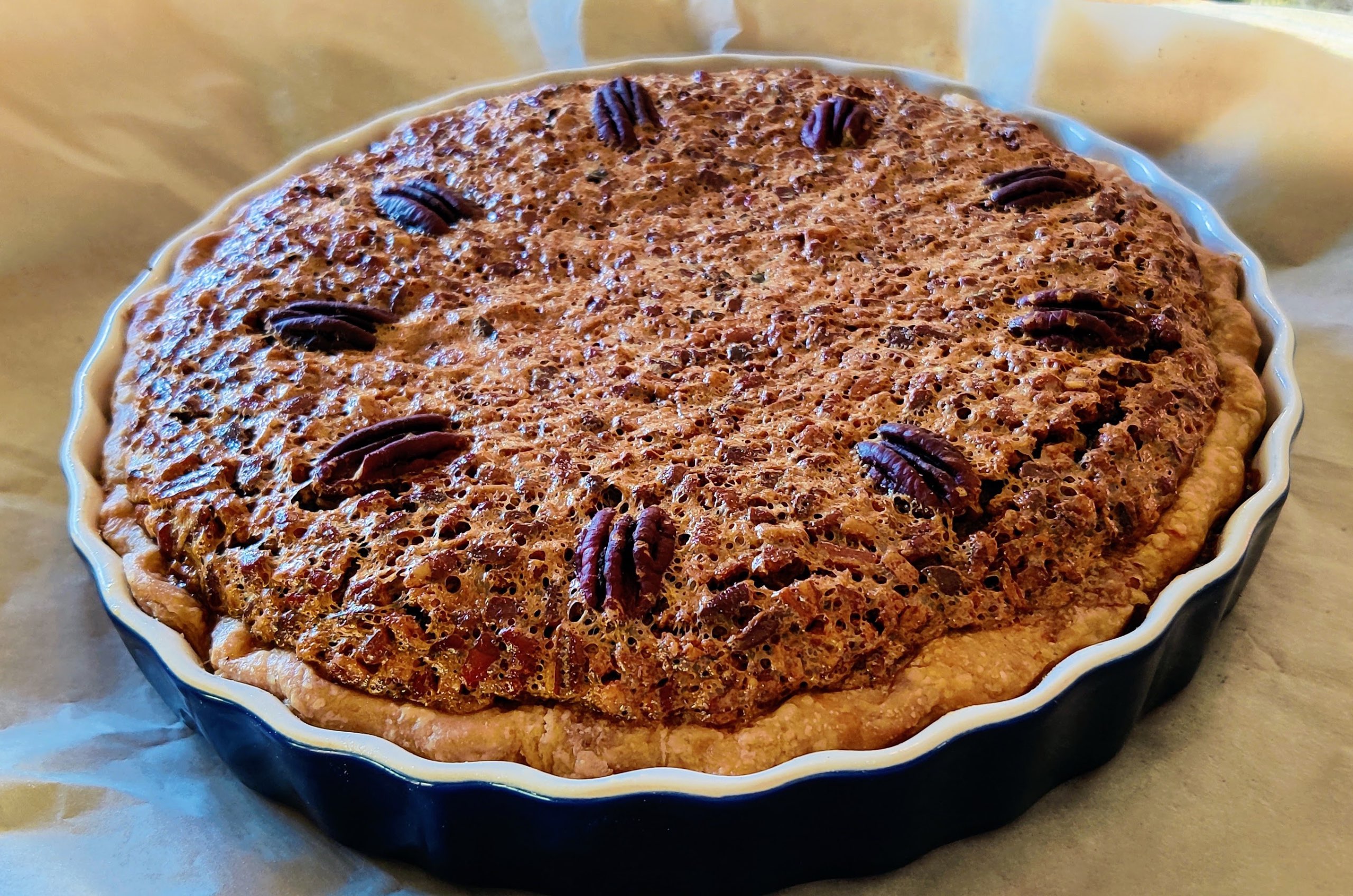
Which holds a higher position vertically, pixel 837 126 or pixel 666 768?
pixel 837 126

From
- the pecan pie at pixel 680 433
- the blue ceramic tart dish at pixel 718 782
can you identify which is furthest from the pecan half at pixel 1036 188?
the blue ceramic tart dish at pixel 718 782

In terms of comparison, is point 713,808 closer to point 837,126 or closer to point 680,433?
point 680,433

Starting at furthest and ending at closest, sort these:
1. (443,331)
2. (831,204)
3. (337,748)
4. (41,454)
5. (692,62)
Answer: (692,62) → (41,454) → (831,204) → (443,331) → (337,748)

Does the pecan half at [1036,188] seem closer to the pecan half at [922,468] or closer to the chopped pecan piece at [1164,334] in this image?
the chopped pecan piece at [1164,334]

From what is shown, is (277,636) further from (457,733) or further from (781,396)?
(781,396)

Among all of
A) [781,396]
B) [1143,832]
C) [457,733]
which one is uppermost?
[781,396]

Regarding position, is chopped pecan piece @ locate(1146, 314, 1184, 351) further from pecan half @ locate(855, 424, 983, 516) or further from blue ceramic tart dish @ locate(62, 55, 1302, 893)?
pecan half @ locate(855, 424, 983, 516)

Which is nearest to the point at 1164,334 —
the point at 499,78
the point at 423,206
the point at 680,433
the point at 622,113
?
the point at 680,433

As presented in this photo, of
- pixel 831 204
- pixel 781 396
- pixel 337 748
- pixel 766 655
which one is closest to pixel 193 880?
pixel 337 748
